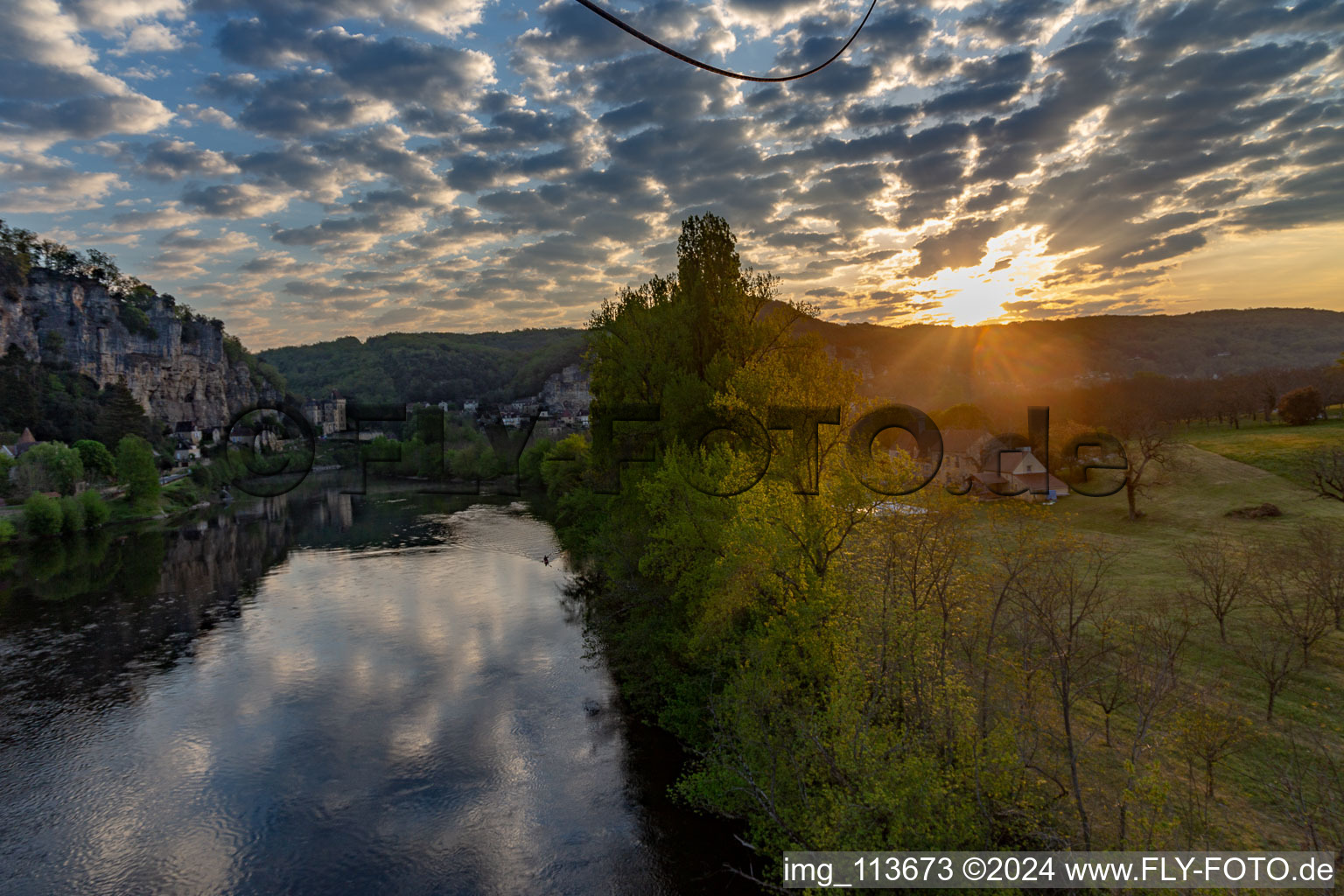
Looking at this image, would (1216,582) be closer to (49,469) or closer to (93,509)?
(93,509)

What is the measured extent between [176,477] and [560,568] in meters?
65.6

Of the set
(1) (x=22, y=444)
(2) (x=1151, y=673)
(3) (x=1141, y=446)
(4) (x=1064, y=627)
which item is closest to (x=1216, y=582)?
(2) (x=1151, y=673)

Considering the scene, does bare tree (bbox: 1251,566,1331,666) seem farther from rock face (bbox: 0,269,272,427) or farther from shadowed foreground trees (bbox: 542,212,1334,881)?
rock face (bbox: 0,269,272,427)

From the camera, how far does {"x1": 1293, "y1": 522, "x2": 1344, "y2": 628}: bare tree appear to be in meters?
20.7

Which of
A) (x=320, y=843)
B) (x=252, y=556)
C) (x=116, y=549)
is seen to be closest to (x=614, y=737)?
(x=320, y=843)

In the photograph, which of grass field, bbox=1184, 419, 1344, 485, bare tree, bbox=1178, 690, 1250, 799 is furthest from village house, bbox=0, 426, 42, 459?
grass field, bbox=1184, 419, 1344, 485

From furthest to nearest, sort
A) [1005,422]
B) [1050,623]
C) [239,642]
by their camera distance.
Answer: [1005,422]
[239,642]
[1050,623]

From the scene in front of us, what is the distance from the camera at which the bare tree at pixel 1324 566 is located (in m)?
20.7

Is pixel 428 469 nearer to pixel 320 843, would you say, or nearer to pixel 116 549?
pixel 116 549

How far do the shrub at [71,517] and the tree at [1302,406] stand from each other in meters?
100

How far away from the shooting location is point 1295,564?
24.2 meters

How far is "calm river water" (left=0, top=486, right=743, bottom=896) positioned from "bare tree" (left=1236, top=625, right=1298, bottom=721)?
49.9 feet

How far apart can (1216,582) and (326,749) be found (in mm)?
28849

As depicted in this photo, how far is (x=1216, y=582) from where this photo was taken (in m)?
22.0
